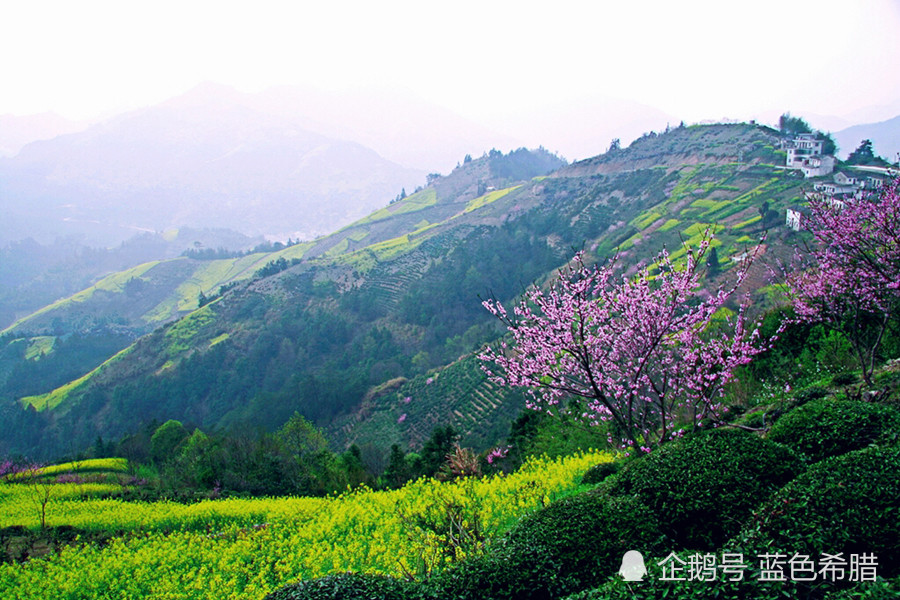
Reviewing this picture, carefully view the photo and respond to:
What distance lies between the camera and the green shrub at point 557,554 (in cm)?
507

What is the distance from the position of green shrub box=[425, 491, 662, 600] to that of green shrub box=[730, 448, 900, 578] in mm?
1253

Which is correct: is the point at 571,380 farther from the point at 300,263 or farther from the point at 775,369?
the point at 300,263

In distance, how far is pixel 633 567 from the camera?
4.69 metres

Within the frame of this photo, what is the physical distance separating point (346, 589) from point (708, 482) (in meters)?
4.16

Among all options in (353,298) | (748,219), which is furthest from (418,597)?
(353,298)

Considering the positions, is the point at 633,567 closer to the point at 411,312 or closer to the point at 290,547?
the point at 290,547

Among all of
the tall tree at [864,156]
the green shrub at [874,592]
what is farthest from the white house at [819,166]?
the green shrub at [874,592]

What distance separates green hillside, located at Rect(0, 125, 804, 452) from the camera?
48000mm

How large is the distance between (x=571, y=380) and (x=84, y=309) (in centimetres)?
14637

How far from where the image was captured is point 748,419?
11.1 m

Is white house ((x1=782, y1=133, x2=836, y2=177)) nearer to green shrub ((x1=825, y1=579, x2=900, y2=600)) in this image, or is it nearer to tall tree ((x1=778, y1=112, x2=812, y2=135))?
tall tree ((x1=778, y1=112, x2=812, y2=135))

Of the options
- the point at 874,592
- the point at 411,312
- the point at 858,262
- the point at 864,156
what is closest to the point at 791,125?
the point at 864,156

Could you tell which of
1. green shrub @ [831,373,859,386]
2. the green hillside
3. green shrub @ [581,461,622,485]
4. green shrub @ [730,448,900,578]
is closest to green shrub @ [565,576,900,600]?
green shrub @ [730,448,900,578]

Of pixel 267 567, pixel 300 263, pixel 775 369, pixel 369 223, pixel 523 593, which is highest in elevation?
pixel 369 223
